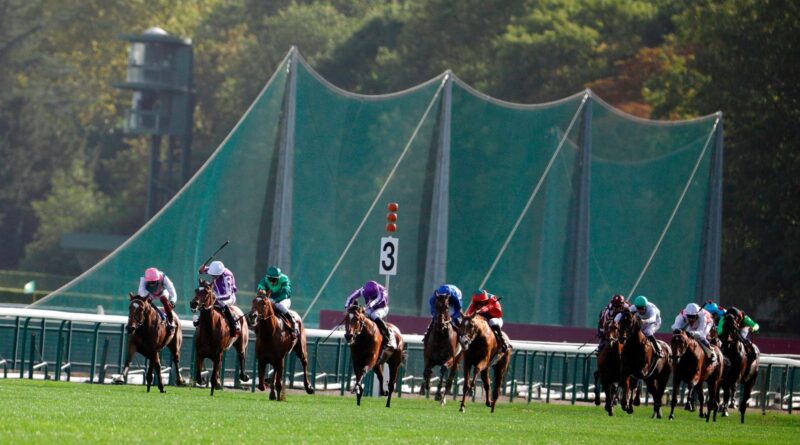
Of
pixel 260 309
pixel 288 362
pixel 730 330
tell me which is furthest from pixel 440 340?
pixel 288 362

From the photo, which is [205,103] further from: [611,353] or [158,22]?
[611,353]

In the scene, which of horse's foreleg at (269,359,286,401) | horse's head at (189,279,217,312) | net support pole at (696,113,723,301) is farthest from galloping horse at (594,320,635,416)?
net support pole at (696,113,723,301)

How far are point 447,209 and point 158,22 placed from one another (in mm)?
61843

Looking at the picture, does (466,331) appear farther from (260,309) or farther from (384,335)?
(260,309)

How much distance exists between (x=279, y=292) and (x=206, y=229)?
809cm

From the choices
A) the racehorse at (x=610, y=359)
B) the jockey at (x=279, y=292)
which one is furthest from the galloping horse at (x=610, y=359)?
the jockey at (x=279, y=292)

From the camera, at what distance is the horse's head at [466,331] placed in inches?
966

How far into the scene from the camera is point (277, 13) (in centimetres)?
9294

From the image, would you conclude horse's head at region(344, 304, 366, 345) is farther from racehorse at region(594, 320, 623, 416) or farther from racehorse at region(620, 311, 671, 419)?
racehorse at region(620, 311, 671, 419)

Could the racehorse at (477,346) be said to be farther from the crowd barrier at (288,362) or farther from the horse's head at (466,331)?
the crowd barrier at (288,362)

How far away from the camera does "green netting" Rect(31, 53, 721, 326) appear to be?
33.0 metres

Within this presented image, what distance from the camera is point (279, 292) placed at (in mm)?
24750

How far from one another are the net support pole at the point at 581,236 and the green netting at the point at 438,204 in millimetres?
28

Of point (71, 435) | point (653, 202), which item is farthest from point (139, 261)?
point (71, 435)
